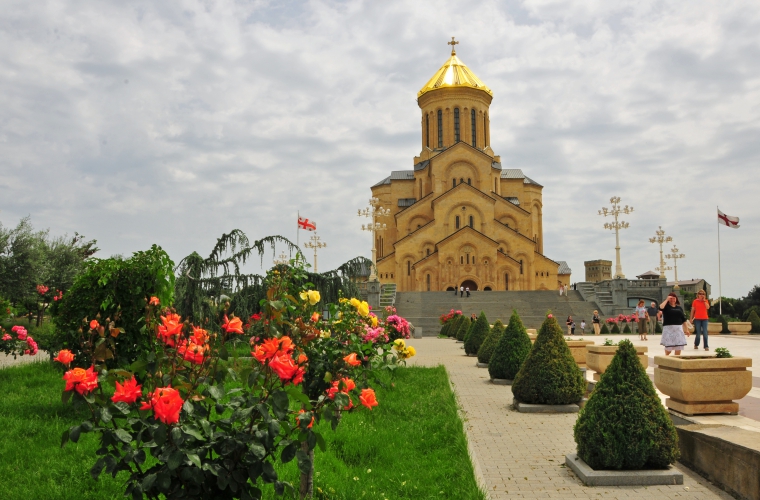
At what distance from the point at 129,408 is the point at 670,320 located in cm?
1104

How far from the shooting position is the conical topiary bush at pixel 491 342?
13.9 metres

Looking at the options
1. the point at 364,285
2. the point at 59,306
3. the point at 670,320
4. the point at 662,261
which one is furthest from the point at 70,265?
the point at 662,261

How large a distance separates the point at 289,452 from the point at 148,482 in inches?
24.2

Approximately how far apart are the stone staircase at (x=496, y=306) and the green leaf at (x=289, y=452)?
28.3 m

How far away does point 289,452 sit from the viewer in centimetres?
279

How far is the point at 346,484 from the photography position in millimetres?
4836

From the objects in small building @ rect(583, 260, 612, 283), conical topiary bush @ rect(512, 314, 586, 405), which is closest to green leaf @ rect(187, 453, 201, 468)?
conical topiary bush @ rect(512, 314, 586, 405)

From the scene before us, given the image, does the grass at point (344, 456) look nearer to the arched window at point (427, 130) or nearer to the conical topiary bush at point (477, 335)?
the conical topiary bush at point (477, 335)

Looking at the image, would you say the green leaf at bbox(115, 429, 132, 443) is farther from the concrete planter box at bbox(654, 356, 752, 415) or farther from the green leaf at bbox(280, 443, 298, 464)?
the concrete planter box at bbox(654, 356, 752, 415)

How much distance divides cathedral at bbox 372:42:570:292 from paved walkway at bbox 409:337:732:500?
3119cm

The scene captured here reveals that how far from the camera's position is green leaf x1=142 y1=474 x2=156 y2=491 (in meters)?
2.64

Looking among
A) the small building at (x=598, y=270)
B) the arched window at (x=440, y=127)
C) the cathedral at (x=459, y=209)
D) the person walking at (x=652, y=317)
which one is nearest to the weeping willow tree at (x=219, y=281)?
the person walking at (x=652, y=317)

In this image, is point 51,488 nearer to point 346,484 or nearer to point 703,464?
point 346,484

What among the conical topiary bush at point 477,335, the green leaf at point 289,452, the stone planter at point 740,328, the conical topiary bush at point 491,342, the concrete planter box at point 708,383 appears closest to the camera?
the green leaf at point 289,452
